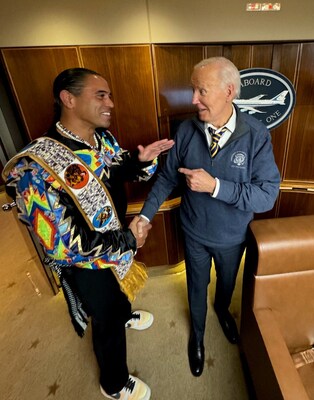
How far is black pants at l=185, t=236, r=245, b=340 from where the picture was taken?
4.07 ft

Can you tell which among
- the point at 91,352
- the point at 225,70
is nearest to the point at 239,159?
the point at 225,70

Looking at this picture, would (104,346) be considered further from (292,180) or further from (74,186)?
(292,180)

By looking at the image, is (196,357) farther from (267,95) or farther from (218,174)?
(267,95)

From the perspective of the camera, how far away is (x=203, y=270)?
1.32m

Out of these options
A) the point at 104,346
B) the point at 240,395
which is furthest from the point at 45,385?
the point at 240,395

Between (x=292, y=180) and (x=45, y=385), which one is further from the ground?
(x=292, y=180)

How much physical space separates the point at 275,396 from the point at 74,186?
1.04m

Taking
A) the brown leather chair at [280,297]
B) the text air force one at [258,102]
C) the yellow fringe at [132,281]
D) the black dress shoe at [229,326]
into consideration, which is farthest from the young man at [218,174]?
the text air force one at [258,102]

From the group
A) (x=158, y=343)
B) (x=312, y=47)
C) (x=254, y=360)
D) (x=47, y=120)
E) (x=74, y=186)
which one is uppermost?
(x=312, y=47)

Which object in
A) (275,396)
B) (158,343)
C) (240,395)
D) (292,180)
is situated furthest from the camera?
(292,180)

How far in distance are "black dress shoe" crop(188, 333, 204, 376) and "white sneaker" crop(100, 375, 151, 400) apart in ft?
0.93

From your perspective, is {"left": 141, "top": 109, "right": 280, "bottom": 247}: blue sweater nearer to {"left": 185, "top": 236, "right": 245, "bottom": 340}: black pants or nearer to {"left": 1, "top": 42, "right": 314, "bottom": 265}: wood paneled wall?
{"left": 185, "top": 236, "right": 245, "bottom": 340}: black pants

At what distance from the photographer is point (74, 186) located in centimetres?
89

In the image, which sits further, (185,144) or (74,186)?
(185,144)
